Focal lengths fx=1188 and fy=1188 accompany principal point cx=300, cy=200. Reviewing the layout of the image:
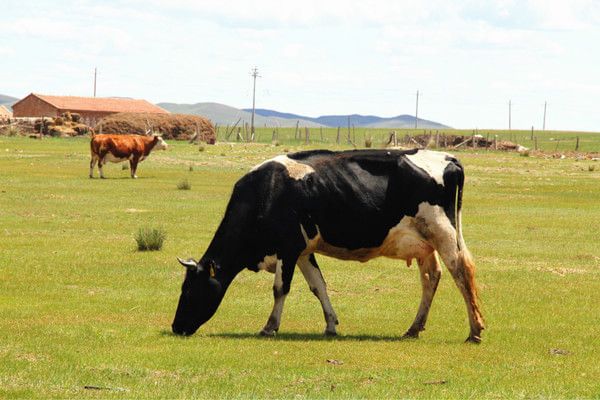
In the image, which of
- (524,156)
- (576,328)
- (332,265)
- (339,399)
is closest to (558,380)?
(339,399)

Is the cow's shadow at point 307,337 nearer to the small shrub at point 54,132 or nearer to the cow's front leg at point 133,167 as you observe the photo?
the cow's front leg at point 133,167

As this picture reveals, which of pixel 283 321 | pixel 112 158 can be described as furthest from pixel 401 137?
pixel 283 321

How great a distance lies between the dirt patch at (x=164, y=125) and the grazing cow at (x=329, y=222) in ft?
232

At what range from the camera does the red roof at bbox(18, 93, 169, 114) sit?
12675 centimetres

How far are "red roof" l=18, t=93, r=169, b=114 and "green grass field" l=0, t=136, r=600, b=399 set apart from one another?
316 ft

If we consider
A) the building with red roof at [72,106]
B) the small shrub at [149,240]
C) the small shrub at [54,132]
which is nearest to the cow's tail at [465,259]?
the small shrub at [149,240]

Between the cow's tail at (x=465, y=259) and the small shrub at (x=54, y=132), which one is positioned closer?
the cow's tail at (x=465, y=259)

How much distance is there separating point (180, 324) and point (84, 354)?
1942 mm

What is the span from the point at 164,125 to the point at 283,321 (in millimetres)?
73595

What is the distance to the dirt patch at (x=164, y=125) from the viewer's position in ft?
281

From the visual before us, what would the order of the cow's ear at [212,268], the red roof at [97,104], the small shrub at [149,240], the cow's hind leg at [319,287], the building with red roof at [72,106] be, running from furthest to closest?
the red roof at [97,104] → the building with red roof at [72,106] → the small shrub at [149,240] → the cow's ear at [212,268] → the cow's hind leg at [319,287]

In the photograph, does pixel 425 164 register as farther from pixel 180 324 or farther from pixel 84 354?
pixel 84 354

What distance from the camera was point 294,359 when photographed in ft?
40.5

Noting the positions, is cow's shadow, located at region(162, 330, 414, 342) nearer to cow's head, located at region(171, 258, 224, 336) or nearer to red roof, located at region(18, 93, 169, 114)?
cow's head, located at region(171, 258, 224, 336)
